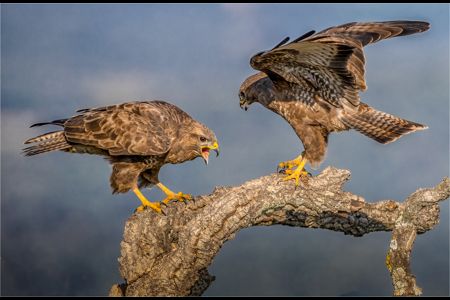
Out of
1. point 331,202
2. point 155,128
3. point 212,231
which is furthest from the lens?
point 155,128

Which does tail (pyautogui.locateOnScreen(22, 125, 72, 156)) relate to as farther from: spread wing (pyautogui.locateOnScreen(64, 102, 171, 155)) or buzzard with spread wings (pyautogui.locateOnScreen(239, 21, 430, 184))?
buzzard with spread wings (pyautogui.locateOnScreen(239, 21, 430, 184))

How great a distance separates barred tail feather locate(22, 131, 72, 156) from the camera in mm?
6238

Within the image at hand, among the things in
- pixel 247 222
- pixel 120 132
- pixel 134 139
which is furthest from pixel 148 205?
pixel 247 222

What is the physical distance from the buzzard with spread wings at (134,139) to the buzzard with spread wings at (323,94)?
1.07 metres

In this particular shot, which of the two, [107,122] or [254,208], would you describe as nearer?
[254,208]

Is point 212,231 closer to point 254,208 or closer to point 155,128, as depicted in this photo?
point 254,208

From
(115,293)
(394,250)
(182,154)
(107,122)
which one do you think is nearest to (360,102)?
(394,250)

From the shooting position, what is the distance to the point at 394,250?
5531 mm

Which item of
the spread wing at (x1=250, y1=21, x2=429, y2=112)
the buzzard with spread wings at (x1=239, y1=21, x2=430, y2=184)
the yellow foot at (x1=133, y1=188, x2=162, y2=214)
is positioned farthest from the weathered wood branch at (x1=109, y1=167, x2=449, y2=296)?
the spread wing at (x1=250, y1=21, x2=429, y2=112)

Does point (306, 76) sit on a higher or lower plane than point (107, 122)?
higher

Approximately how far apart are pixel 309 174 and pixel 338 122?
77cm

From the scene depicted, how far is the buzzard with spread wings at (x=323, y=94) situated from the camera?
5.89m

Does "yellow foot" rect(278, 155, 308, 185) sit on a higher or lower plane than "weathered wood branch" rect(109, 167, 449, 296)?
higher

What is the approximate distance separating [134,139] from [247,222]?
173 centimetres
